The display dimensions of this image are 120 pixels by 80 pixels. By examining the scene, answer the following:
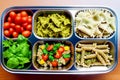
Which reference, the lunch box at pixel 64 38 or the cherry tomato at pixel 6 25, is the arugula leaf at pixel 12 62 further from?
the cherry tomato at pixel 6 25

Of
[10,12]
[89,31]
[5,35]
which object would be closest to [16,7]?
[10,12]

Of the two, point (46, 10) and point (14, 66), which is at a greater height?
point (46, 10)

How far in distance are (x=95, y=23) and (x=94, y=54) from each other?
139 millimetres

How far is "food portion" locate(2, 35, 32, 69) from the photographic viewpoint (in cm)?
136

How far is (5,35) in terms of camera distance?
55.1 inches

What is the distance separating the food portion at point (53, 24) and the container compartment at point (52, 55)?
4 centimetres

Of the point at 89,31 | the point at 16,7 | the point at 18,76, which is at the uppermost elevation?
the point at 16,7

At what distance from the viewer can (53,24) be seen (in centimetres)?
140

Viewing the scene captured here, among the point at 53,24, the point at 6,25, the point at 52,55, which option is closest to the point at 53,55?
the point at 52,55

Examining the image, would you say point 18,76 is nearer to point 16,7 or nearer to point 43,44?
point 43,44

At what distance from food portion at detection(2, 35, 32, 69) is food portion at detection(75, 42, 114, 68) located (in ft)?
0.73

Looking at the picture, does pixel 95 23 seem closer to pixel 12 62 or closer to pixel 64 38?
pixel 64 38

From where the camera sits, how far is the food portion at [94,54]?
4.52ft
